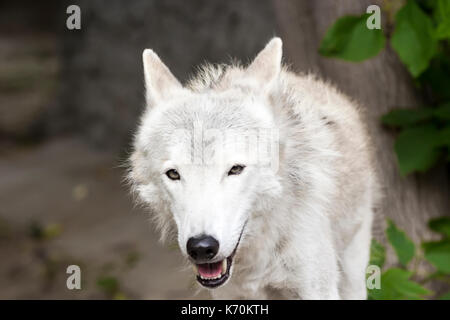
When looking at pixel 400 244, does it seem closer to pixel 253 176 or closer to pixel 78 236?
pixel 253 176

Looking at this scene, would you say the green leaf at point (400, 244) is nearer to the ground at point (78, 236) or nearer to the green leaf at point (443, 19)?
the green leaf at point (443, 19)

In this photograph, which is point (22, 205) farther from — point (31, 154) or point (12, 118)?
point (12, 118)

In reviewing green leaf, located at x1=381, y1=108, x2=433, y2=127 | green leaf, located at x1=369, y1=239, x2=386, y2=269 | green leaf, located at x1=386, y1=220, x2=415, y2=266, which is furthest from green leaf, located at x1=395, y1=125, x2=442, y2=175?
green leaf, located at x1=369, y1=239, x2=386, y2=269

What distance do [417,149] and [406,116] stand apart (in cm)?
29

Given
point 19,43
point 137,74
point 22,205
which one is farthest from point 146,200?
point 19,43

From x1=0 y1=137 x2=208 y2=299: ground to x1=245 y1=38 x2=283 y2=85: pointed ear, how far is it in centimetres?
261

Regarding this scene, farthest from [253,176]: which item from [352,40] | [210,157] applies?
[352,40]

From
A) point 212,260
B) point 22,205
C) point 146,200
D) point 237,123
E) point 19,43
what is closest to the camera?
point 212,260

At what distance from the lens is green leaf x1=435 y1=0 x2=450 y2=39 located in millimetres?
4711

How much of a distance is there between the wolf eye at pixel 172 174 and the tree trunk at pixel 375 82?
8.12ft

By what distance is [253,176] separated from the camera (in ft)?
10.8

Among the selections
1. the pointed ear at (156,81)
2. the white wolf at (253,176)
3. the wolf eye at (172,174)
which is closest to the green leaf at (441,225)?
the white wolf at (253,176)

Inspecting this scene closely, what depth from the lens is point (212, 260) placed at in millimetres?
3129

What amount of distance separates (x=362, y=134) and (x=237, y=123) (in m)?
1.58
